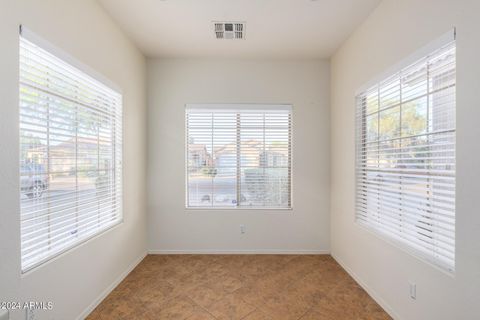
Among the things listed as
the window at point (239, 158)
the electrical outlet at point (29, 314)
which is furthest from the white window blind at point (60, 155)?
the window at point (239, 158)

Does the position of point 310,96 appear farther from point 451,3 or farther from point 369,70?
point 451,3

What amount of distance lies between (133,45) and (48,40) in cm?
158

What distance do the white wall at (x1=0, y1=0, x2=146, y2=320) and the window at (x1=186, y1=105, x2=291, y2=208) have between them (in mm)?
825

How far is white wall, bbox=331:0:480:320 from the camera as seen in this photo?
1.46 m

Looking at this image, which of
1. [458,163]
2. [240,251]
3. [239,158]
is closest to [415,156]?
[458,163]

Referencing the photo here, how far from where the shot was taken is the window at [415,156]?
1.68m

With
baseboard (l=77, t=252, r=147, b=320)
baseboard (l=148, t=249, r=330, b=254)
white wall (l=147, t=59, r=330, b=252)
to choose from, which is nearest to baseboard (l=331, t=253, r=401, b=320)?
baseboard (l=148, t=249, r=330, b=254)

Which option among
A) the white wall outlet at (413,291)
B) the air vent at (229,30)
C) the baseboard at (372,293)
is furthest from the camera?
the air vent at (229,30)

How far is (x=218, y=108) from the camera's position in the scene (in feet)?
12.1

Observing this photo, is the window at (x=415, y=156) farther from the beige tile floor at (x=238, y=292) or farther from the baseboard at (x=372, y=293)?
the beige tile floor at (x=238, y=292)

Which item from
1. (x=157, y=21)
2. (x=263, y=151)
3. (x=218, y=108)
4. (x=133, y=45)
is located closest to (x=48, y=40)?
(x=157, y=21)

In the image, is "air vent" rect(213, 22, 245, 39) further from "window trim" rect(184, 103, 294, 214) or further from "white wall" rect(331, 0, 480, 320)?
"white wall" rect(331, 0, 480, 320)

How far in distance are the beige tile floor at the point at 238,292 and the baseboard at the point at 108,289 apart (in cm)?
4

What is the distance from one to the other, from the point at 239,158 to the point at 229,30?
1.79 metres
